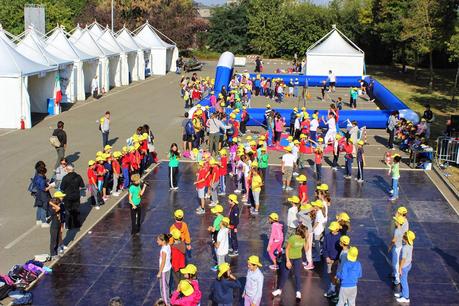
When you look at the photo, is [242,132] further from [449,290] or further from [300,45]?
[300,45]

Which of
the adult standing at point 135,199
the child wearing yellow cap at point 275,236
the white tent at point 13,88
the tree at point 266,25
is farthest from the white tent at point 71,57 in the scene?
the tree at point 266,25

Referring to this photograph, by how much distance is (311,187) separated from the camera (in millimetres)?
17438

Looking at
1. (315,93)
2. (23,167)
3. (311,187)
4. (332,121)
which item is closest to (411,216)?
(311,187)

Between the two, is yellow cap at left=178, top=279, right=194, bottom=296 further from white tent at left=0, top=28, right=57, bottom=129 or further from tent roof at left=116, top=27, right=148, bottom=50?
tent roof at left=116, top=27, right=148, bottom=50

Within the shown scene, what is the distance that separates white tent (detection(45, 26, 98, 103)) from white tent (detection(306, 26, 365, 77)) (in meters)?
18.2

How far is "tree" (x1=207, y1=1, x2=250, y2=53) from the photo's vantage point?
222 ft

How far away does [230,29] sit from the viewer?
67.8 meters

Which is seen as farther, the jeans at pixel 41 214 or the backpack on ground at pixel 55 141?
the backpack on ground at pixel 55 141

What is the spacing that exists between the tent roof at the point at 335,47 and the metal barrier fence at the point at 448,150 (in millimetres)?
24041

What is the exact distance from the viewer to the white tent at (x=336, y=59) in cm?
4341

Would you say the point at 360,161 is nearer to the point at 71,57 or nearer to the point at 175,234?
the point at 175,234

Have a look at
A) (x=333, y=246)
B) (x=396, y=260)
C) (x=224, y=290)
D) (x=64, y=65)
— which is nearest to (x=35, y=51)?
(x=64, y=65)

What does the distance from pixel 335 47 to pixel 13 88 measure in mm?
26704

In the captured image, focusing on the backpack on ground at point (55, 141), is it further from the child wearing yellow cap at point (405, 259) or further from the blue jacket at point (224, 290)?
the child wearing yellow cap at point (405, 259)
